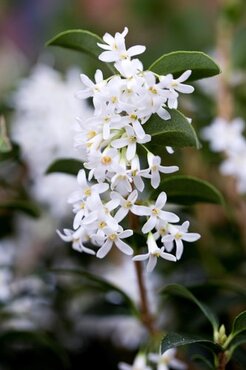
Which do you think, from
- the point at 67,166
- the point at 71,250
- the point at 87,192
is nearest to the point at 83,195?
the point at 87,192

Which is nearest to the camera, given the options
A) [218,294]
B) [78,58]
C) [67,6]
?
[218,294]

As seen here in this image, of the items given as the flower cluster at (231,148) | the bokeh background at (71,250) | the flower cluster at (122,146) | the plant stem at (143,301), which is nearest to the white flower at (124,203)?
the flower cluster at (122,146)

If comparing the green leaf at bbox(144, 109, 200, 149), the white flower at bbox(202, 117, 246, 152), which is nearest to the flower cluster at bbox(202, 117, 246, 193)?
the white flower at bbox(202, 117, 246, 152)

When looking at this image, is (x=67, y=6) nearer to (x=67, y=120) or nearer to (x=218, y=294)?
(x=67, y=120)

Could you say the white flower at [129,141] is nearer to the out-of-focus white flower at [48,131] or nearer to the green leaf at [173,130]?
the green leaf at [173,130]

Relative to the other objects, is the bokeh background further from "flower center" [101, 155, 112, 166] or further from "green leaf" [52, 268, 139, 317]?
"flower center" [101, 155, 112, 166]

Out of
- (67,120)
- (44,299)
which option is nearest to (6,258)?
(44,299)

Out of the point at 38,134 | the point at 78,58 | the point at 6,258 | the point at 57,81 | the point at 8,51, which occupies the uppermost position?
the point at 8,51

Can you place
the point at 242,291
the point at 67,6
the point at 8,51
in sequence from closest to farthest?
1. the point at 242,291
2. the point at 8,51
3. the point at 67,6
